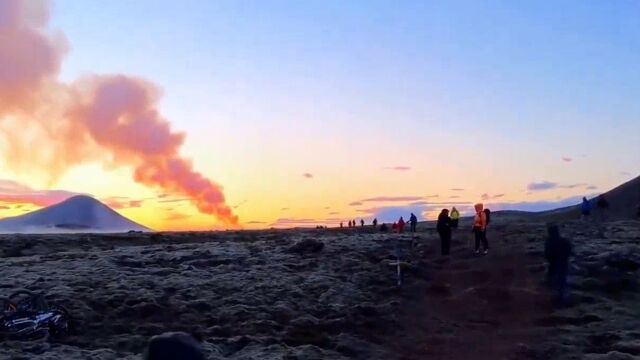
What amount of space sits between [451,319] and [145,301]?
982 centimetres

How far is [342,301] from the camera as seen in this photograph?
25906 mm

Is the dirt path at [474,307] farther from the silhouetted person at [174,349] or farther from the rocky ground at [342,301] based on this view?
the silhouetted person at [174,349]

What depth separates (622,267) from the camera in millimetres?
29672

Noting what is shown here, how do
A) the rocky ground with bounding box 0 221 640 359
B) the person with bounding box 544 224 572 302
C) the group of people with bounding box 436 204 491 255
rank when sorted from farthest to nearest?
the group of people with bounding box 436 204 491 255 → the person with bounding box 544 224 572 302 → the rocky ground with bounding box 0 221 640 359

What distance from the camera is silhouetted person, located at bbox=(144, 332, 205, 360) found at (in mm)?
5934

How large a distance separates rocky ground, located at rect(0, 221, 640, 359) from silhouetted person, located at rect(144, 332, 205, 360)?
13.6 m

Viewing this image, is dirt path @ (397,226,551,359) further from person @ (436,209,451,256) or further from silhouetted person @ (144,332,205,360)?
silhouetted person @ (144,332,205,360)

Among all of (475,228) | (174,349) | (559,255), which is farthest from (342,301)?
(174,349)

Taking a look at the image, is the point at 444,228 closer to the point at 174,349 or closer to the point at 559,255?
the point at 559,255

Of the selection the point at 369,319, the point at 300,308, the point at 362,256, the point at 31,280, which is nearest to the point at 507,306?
the point at 369,319

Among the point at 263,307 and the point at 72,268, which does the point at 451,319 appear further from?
the point at 72,268

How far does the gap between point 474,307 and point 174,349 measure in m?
20.4

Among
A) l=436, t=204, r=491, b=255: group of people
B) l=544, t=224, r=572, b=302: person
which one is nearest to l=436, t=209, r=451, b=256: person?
l=436, t=204, r=491, b=255: group of people

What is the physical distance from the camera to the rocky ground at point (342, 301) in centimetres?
2069
